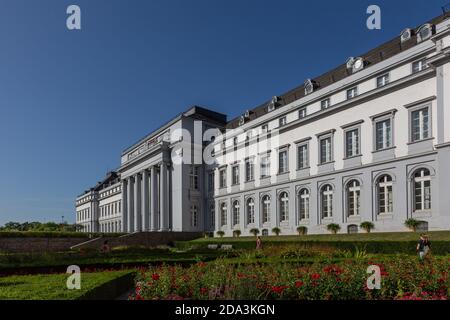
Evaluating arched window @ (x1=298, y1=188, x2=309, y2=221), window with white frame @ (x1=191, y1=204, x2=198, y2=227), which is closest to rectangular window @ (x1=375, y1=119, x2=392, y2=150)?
arched window @ (x1=298, y1=188, x2=309, y2=221)

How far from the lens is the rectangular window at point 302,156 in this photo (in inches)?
1492

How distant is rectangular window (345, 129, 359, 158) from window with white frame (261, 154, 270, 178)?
11.2 metres

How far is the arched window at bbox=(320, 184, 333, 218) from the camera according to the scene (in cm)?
3453

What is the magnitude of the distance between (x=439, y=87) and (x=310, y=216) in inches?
624

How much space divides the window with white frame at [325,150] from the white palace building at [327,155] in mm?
95

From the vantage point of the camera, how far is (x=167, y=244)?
4606 centimetres

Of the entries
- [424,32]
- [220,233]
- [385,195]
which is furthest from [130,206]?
[424,32]

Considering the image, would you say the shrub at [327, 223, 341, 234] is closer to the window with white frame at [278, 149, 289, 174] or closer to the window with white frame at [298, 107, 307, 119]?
the window with white frame at [278, 149, 289, 174]

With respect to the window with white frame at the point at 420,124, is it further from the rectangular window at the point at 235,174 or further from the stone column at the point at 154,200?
the stone column at the point at 154,200

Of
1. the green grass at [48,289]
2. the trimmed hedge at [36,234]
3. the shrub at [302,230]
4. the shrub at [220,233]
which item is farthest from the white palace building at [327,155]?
the green grass at [48,289]

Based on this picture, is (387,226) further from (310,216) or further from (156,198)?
(156,198)

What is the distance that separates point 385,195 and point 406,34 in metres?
12.3

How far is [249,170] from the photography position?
46344mm
